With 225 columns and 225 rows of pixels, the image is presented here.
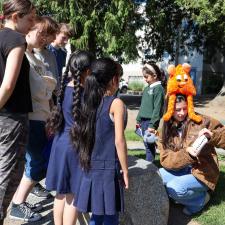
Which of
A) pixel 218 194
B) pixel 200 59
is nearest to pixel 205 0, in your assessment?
pixel 218 194

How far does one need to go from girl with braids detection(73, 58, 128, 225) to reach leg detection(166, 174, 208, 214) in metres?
1.14

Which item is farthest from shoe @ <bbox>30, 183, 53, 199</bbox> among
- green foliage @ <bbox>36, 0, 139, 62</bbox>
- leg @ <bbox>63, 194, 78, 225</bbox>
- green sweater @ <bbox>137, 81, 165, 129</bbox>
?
green foliage @ <bbox>36, 0, 139, 62</bbox>

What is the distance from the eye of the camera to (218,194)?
5016 millimetres

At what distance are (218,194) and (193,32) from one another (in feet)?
61.4

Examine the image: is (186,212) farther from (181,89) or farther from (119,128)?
(119,128)

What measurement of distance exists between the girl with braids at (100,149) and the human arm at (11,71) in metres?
0.54

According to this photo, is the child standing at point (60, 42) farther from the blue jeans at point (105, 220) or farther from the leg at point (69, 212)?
the blue jeans at point (105, 220)

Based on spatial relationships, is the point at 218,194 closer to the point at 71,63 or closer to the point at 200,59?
the point at 71,63

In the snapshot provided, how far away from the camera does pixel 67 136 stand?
3.52 meters

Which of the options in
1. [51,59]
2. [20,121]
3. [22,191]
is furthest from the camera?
[51,59]

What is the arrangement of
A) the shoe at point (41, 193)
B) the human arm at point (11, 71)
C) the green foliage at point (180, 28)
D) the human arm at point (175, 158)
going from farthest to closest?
the green foliage at point (180, 28)
the shoe at point (41, 193)
the human arm at point (175, 158)
the human arm at point (11, 71)

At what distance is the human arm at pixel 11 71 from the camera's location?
3.11 m

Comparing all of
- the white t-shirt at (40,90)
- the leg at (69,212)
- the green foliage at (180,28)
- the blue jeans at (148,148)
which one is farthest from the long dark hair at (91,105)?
the green foliage at (180,28)

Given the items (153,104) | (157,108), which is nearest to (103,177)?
(157,108)
